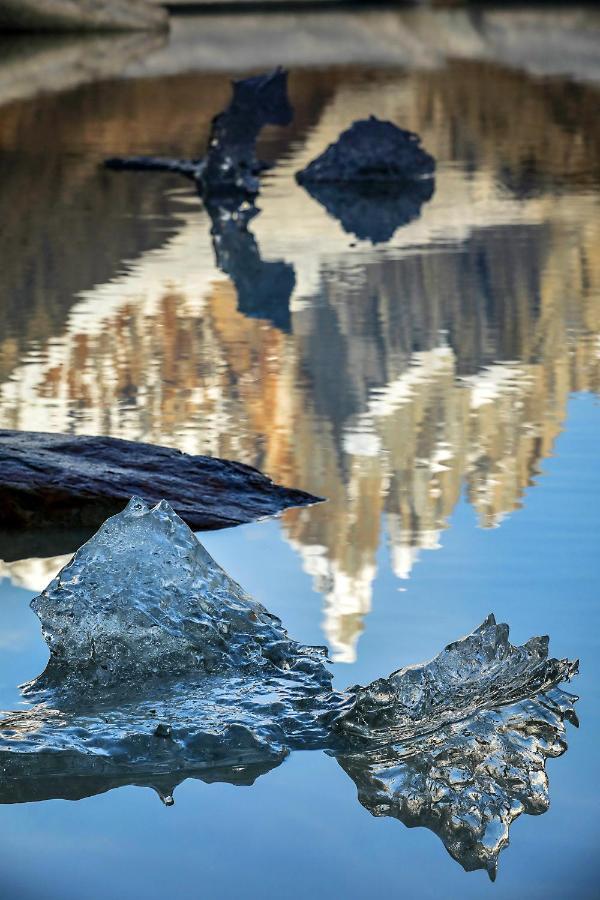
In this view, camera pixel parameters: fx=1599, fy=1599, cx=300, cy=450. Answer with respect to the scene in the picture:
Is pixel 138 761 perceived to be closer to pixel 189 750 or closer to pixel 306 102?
pixel 189 750

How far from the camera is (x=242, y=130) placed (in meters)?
9.36

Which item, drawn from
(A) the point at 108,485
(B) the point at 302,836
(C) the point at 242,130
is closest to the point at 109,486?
(A) the point at 108,485

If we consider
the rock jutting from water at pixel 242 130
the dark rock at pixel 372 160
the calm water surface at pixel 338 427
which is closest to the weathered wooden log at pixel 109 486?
the calm water surface at pixel 338 427

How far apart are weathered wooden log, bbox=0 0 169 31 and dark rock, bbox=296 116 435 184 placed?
1857cm

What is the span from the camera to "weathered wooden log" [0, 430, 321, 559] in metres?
3.38

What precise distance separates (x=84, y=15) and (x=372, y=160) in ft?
62.1

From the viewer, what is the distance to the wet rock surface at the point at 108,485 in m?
3.38

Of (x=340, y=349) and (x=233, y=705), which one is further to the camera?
(x=340, y=349)

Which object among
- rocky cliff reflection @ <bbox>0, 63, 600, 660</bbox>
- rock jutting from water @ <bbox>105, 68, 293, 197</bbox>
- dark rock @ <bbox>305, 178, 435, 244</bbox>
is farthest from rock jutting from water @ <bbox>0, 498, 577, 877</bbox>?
rock jutting from water @ <bbox>105, 68, 293, 197</bbox>

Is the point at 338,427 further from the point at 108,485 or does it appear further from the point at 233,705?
the point at 233,705

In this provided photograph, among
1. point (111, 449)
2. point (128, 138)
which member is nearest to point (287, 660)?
point (111, 449)

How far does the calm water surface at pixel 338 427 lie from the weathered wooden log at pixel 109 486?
0.37ft

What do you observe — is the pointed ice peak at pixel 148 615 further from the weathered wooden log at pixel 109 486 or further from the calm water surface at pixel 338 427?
the weathered wooden log at pixel 109 486

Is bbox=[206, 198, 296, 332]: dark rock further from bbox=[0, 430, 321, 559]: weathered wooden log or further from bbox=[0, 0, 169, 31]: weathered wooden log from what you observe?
bbox=[0, 0, 169, 31]: weathered wooden log
